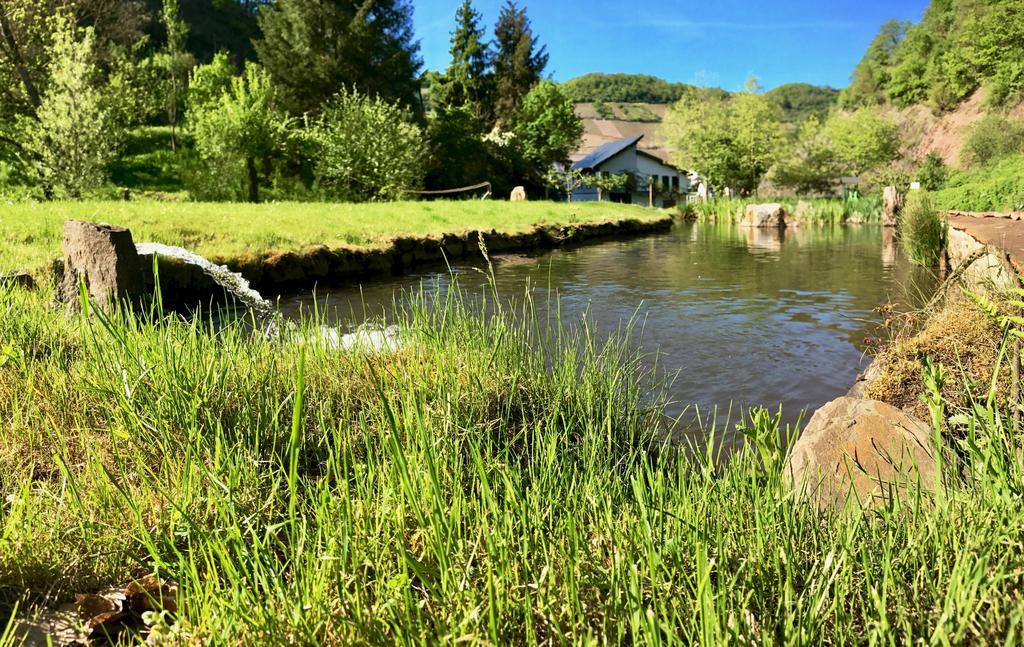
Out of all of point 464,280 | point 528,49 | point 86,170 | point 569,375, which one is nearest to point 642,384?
point 569,375

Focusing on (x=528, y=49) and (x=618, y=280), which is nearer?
(x=618, y=280)

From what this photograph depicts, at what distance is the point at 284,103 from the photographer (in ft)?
99.4

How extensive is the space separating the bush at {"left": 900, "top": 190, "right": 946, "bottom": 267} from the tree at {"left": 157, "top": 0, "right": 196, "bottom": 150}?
97.5 ft

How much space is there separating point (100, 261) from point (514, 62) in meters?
47.5

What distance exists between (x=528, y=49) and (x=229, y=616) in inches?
2069

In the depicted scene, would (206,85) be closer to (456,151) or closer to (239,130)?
(239,130)

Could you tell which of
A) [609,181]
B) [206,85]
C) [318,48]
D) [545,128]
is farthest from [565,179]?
[206,85]

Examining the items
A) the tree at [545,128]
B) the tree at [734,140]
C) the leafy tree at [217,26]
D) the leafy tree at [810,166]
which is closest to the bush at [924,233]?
the tree at [545,128]

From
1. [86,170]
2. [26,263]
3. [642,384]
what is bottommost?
[642,384]

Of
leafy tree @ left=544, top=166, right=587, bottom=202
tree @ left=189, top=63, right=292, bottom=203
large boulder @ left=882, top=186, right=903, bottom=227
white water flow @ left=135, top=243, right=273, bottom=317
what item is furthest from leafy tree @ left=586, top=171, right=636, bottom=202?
white water flow @ left=135, top=243, right=273, bottom=317

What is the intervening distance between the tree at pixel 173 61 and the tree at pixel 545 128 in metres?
19.8

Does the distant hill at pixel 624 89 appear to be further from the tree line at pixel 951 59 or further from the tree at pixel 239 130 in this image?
the tree at pixel 239 130

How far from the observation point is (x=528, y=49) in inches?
1941

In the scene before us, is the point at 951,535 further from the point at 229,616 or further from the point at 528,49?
the point at 528,49
